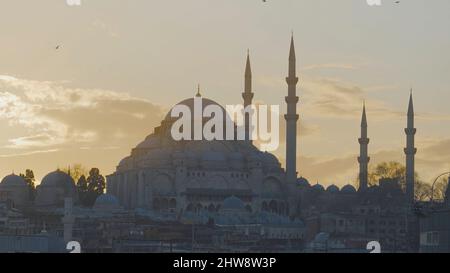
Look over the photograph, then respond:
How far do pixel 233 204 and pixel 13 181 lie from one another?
54.5 ft

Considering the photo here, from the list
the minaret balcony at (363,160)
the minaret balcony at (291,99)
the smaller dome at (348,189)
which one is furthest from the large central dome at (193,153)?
the minaret balcony at (291,99)

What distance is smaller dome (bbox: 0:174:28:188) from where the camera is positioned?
10775 cm

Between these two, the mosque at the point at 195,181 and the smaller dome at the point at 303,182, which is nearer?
the mosque at the point at 195,181

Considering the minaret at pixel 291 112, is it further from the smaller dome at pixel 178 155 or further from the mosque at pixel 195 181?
the smaller dome at pixel 178 155

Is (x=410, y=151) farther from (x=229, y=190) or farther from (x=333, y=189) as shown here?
(x=333, y=189)

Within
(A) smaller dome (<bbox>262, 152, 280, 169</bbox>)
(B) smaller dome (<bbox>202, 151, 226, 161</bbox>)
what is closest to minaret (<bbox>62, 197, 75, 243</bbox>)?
(B) smaller dome (<bbox>202, 151, 226, 161</bbox>)

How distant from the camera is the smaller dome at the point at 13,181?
10775cm

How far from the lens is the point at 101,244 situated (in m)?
82.9

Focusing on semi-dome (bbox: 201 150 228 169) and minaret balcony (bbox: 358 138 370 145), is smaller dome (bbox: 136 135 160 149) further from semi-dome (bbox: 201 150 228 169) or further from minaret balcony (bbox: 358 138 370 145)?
minaret balcony (bbox: 358 138 370 145)

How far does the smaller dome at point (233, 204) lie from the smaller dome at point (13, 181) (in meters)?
15.2

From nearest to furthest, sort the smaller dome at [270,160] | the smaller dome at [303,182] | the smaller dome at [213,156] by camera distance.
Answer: the smaller dome at [213,156], the smaller dome at [303,182], the smaller dome at [270,160]

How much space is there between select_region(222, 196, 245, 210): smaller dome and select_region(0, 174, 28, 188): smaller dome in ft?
49.7

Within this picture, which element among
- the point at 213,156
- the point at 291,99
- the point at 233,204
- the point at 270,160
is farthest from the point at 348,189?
the point at 291,99

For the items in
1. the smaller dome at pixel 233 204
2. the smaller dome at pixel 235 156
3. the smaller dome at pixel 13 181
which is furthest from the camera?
the smaller dome at pixel 235 156
